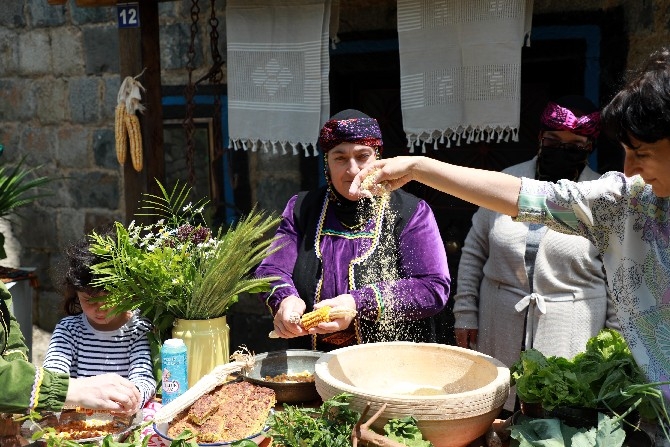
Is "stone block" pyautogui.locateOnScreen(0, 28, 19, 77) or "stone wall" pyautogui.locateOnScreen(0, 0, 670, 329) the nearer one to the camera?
"stone wall" pyautogui.locateOnScreen(0, 0, 670, 329)

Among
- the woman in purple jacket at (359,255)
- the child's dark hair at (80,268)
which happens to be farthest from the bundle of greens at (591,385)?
the child's dark hair at (80,268)

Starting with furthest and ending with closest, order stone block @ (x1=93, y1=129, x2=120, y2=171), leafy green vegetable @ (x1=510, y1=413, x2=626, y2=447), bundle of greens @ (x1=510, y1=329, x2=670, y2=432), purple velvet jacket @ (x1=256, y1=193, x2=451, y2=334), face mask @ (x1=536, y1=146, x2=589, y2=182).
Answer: stone block @ (x1=93, y1=129, x2=120, y2=171) < face mask @ (x1=536, y1=146, x2=589, y2=182) < purple velvet jacket @ (x1=256, y1=193, x2=451, y2=334) < bundle of greens @ (x1=510, y1=329, x2=670, y2=432) < leafy green vegetable @ (x1=510, y1=413, x2=626, y2=447)

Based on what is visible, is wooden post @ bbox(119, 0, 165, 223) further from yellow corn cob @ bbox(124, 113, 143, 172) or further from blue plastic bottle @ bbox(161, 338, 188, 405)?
blue plastic bottle @ bbox(161, 338, 188, 405)

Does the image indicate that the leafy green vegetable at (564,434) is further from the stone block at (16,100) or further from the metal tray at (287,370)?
the stone block at (16,100)

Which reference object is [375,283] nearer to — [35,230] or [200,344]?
[200,344]

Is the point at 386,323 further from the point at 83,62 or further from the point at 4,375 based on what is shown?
the point at 83,62

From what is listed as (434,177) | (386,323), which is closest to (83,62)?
(386,323)

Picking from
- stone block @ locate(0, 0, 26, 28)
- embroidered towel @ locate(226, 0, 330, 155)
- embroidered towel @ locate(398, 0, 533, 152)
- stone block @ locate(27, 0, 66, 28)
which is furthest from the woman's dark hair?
stone block @ locate(0, 0, 26, 28)

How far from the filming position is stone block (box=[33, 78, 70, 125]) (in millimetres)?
6156

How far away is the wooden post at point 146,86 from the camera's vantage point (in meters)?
4.36

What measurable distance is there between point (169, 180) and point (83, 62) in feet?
4.13

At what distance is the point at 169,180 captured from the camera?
19.0 feet

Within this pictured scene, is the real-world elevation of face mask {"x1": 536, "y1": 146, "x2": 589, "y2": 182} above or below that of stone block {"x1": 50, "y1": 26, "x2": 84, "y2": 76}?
below

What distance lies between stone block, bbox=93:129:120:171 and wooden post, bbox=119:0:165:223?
1.59 meters
